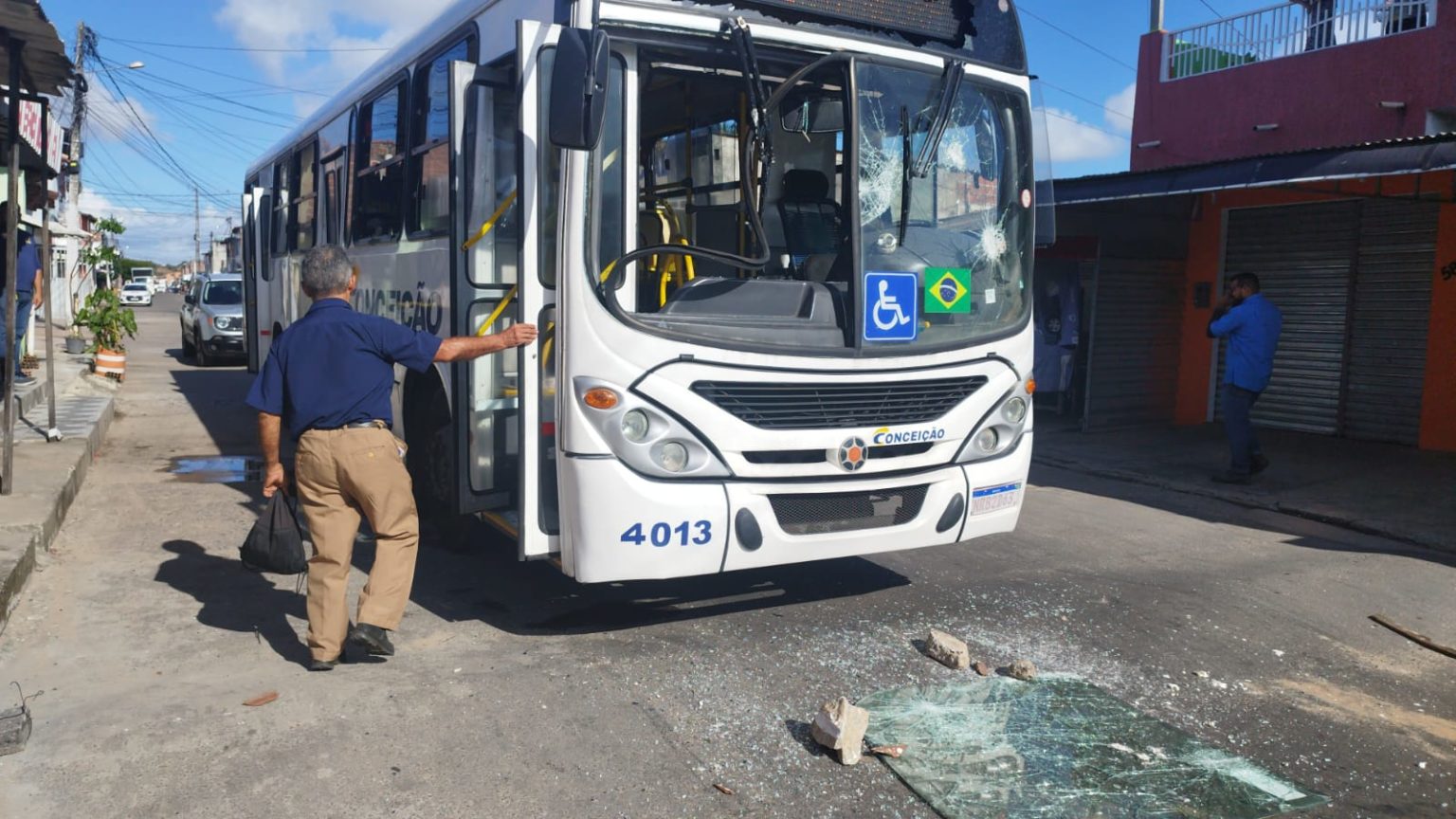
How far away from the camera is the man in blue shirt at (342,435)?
4652 millimetres

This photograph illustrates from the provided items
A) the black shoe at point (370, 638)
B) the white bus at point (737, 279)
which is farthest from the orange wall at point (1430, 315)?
the black shoe at point (370, 638)

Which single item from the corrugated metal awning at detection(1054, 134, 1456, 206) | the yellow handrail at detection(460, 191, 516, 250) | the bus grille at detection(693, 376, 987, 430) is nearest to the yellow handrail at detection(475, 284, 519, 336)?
the yellow handrail at detection(460, 191, 516, 250)

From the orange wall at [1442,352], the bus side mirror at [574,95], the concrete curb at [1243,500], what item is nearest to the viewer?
the bus side mirror at [574,95]

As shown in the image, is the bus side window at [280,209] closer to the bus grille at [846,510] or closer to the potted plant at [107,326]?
the potted plant at [107,326]

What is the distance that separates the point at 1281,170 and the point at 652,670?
24.6 feet

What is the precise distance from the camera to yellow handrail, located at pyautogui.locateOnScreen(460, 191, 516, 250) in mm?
5418

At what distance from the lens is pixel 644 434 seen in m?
4.71

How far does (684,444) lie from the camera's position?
15.7 ft

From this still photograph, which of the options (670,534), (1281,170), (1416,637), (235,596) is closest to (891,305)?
(670,534)

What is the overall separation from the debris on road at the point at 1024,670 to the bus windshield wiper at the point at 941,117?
227cm

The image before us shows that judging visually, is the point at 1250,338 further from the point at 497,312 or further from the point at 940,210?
the point at 497,312

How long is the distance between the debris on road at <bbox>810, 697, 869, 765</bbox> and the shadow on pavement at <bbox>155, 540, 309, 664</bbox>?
237cm

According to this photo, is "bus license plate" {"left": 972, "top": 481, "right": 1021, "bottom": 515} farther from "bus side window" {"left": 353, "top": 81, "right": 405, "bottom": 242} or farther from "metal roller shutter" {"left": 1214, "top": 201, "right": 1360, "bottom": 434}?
"metal roller shutter" {"left": 1214, "top": 201, "right": 1360, "bottom": 434}

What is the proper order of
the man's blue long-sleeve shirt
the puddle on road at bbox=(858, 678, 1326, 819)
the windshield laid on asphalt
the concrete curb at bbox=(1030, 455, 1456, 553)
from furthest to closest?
1. the windshield laid on asphalt
2. the man's blue long-sleeve shirt
3. the concrete curb at bbox=(1030, 455, 1456, 553)
4. the puddle on road at bbox=(858, 678, 1326, 819)
